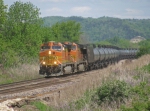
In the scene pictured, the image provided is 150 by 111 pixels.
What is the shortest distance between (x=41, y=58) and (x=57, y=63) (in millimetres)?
1758

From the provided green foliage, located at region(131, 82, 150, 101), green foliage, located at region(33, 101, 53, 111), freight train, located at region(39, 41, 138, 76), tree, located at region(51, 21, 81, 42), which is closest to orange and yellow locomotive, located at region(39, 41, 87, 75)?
freight train, located at region(39, 41, 138, 76)

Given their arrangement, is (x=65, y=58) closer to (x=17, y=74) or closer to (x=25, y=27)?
(x=17, y=74)

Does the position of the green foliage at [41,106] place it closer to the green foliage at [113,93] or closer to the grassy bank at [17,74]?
the green foliage at [113,93]

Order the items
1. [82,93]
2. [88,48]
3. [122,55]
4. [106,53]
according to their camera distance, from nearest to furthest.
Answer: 1. [82,93]
2. [88,48]
3. [106,53]
4. [122,55]

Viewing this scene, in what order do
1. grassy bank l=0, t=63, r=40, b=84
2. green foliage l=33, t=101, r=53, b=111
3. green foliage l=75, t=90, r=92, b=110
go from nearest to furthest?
green foliage l=75, t=90, r=92, b=110, green foliage l=33, t=101, r=53, b=111, grassy bank l=0, t=63, r=40, b=84

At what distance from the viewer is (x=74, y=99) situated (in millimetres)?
12570

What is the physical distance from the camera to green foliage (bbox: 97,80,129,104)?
1148cm

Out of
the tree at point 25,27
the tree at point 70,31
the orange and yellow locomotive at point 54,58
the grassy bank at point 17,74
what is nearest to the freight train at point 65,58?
the orange and yellow locomotive at point 54,58

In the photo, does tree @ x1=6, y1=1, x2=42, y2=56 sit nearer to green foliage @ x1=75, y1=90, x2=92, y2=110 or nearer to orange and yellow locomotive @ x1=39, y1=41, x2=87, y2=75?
orange and yellow locomotive @ x1=39, y1=41, x2=87, y2=75

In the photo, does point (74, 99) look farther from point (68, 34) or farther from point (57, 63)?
point (68, 34)

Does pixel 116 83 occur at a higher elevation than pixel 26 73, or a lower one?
higher

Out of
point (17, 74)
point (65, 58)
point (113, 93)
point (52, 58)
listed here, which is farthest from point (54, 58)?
point (113, 93)

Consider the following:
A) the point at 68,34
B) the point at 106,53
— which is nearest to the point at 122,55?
the point at 106,53

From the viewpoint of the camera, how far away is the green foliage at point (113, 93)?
11.5 metres
